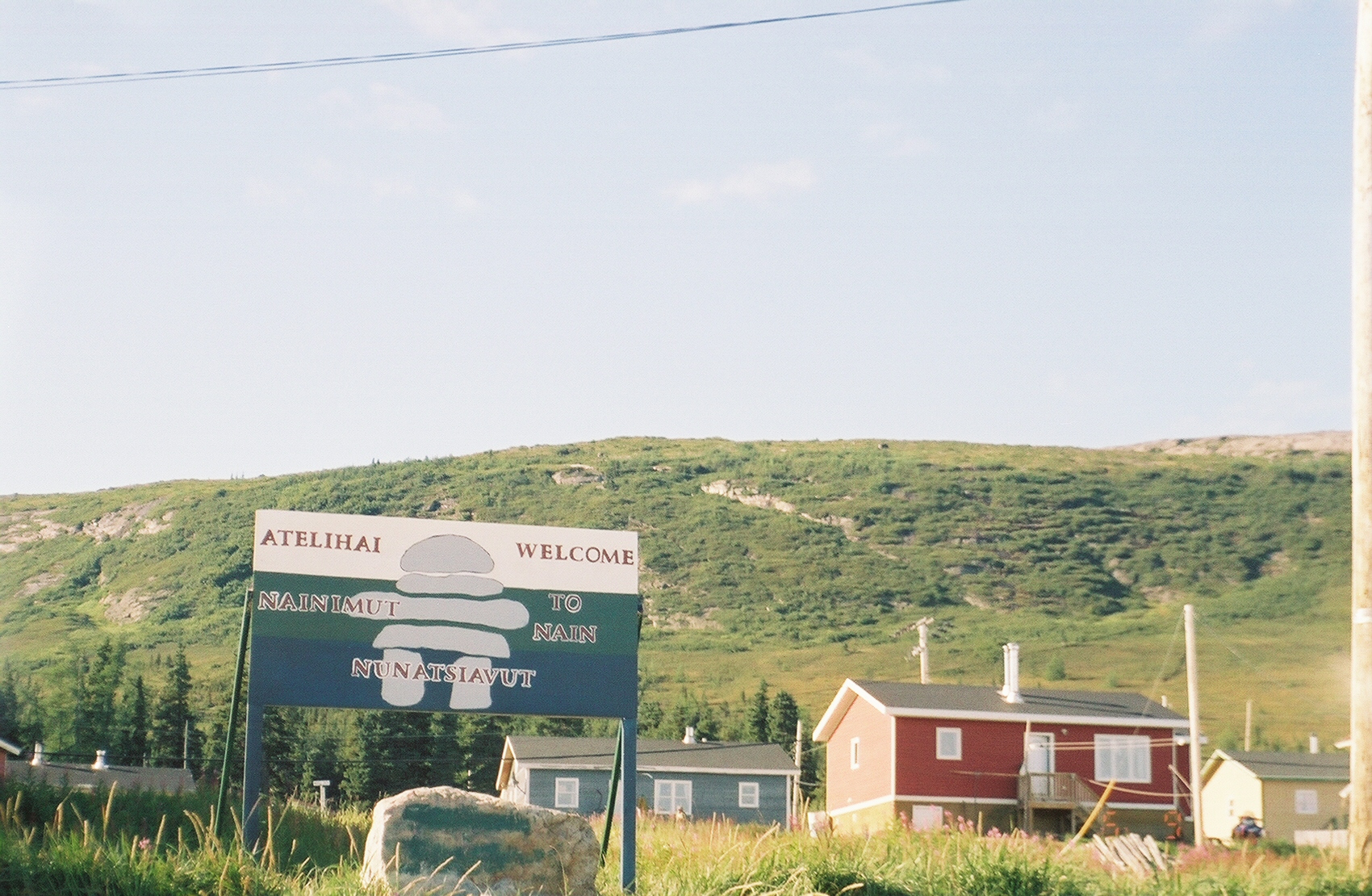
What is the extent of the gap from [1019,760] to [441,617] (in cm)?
3623

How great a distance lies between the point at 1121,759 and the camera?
4728 cm

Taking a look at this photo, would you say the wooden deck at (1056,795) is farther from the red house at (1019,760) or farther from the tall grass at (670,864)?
the tall grass at (670,864)

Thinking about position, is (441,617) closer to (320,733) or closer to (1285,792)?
(1285,792)

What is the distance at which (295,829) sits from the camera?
14422mm

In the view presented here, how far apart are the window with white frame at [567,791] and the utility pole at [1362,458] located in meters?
46.2

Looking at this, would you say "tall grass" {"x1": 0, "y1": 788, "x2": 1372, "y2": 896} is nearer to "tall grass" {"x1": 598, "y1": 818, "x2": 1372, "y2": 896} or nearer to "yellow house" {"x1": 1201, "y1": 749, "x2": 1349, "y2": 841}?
"tall grass" {"x1": 598, "y1": 818, "x2": 1372, "y2": 896}

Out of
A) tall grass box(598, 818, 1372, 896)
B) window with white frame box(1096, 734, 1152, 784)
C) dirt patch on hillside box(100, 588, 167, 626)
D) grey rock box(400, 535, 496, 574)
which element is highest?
dirt patch on hillside box(100, 588, 167, 626)

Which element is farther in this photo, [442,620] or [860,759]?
[860,759]

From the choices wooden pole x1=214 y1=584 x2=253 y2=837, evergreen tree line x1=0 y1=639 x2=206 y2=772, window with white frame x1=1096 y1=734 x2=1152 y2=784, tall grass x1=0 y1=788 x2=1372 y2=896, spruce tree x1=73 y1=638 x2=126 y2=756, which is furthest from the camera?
spruce tree x1=73 y1=638 x2=126 y2=756

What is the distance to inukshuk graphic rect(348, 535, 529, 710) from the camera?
1363 cm

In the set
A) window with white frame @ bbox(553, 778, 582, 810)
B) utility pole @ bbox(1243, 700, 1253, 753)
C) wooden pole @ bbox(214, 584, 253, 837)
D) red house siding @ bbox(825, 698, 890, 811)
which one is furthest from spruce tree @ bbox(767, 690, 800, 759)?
wooden pole @ bbox(214, 584, 253, 837)

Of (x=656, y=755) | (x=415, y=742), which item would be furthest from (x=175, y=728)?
(x=656, y=755)

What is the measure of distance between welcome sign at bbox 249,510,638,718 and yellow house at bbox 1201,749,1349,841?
51342mm

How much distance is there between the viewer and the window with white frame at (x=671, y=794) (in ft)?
189
